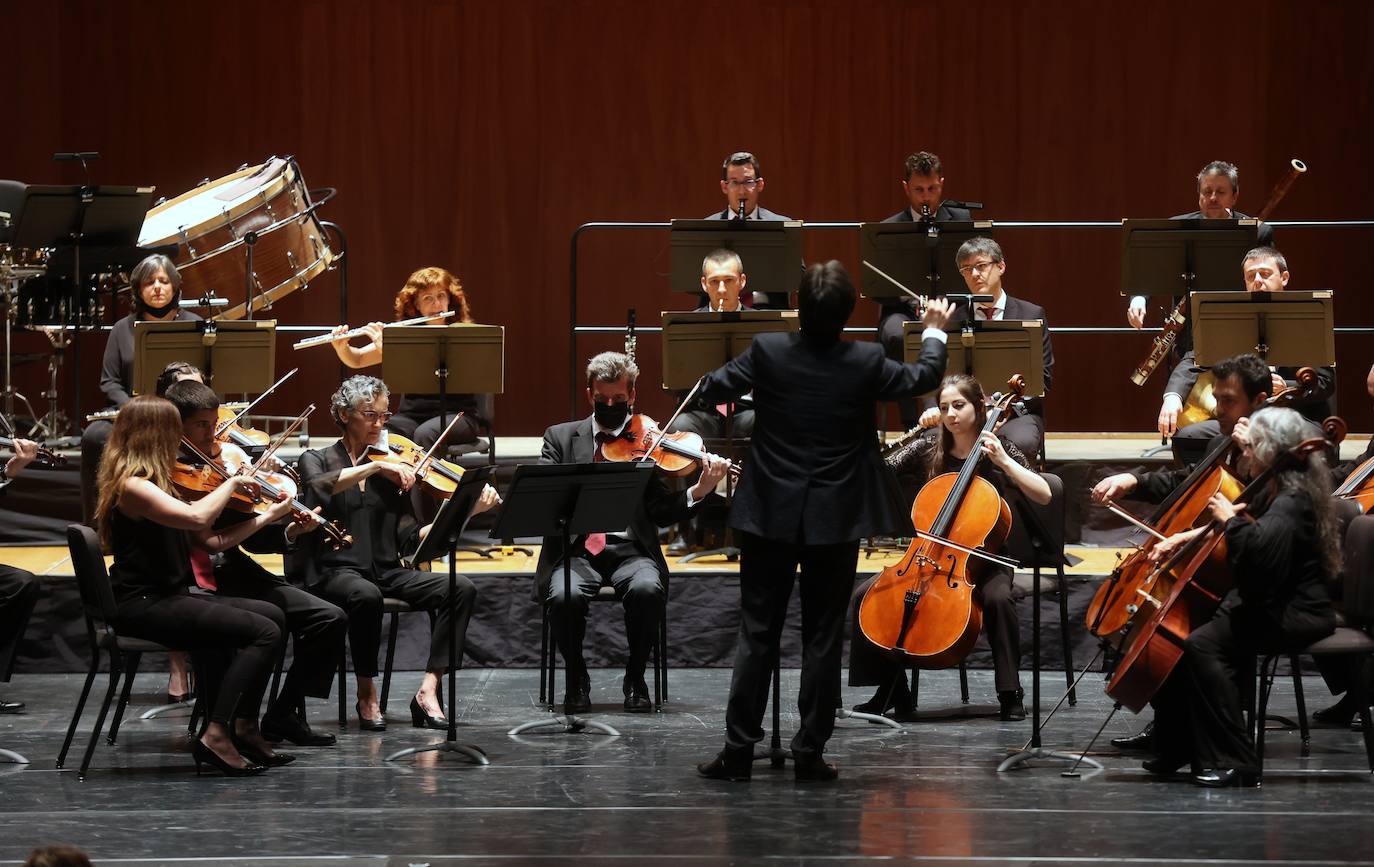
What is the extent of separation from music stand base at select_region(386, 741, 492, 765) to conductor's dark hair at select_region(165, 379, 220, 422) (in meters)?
1.14

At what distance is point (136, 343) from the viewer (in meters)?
6.12

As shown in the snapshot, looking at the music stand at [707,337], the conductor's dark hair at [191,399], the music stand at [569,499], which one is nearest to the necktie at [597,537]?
the music stand at [707,337]

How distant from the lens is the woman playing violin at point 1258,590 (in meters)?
4.34

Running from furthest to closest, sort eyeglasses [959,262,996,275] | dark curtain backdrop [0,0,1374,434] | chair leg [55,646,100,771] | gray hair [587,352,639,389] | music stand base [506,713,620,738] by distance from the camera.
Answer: dark curtain backdrop [0,0,1374,434] → eyeglasses [959,262,996,275] → gray hair [587,352,639,389] → music stand base [506,713,620,738] → chair leg [55,646,100,771]

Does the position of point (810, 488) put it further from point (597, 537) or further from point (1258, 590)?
point (597, 537)

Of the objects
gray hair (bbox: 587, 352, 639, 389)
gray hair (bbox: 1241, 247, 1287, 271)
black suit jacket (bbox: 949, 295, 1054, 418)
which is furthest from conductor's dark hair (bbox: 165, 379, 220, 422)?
gray hair (bbox: 1241, 247, 1287, 271)

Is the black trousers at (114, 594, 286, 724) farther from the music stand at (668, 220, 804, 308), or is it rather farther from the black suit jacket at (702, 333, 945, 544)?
the music stand at (668, 220, 804, 308)

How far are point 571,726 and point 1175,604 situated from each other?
1.87 metres

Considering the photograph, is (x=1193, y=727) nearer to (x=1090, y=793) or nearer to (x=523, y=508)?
(x=1090, y=793)

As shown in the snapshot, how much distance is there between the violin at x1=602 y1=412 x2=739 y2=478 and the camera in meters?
5.56

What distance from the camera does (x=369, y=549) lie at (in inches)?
213

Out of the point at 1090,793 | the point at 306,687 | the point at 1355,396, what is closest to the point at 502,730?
the point at 306,687

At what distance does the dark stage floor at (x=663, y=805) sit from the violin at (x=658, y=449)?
0.84 m

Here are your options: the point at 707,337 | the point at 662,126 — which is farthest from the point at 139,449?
the point at 662,126
